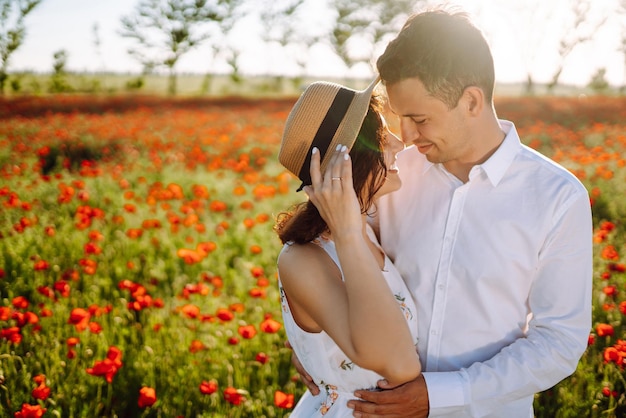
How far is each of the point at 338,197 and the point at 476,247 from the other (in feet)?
2.17

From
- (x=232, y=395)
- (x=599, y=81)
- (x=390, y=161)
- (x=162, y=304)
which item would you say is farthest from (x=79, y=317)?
(x=599, y=81)

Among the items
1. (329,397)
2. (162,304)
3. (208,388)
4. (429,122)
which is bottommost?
(162,304)

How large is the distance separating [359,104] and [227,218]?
453 centimetres

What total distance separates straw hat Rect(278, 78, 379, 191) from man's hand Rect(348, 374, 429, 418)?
2.65ft

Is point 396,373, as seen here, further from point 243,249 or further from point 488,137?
point 243,249

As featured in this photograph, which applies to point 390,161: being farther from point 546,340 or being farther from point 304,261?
point 546,340

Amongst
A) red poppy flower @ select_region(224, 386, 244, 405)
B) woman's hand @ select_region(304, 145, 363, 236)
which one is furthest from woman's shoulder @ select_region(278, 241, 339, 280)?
red poppy flower @ select_region(224, 386, 244, 405)

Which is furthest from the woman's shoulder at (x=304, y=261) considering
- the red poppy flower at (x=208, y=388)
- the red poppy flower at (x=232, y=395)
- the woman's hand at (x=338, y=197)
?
the red poppy flower at (x=208, y=388)

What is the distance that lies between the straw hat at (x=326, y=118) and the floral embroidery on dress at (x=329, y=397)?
84 cm

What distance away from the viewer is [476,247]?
204 centimetres

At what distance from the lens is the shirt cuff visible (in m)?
1.90

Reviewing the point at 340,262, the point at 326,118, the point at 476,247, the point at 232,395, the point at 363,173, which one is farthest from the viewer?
the point at 232,395

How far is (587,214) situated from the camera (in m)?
1.87

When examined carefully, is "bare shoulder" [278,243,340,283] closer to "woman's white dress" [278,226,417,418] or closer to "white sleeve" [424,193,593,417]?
"woman's white dress" [278,226,417,418]
